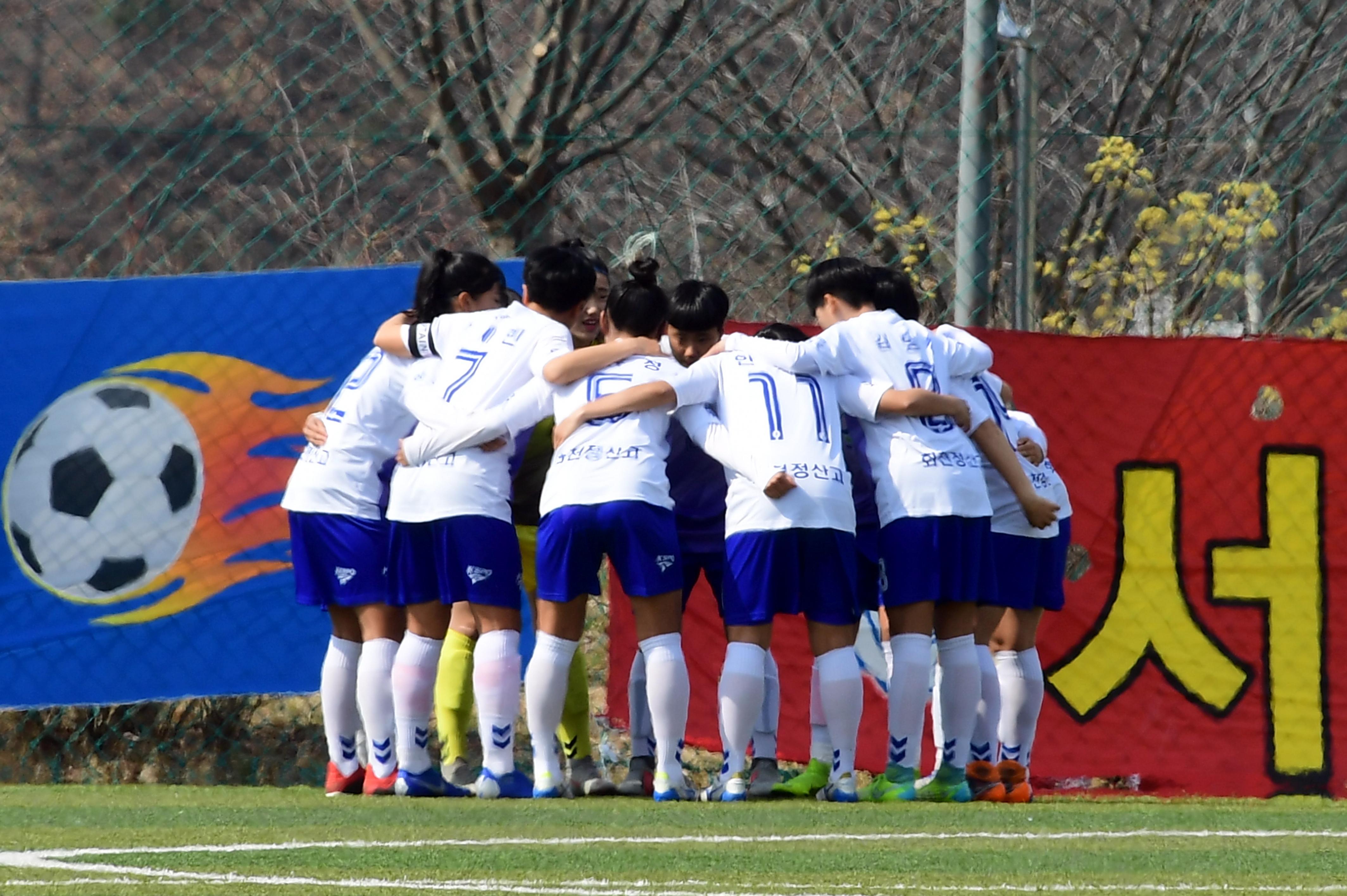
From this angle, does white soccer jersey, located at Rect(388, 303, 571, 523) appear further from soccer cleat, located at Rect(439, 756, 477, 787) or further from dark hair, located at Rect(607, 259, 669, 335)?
soccer cleat, located at Rect(439, 756, 477, 787)

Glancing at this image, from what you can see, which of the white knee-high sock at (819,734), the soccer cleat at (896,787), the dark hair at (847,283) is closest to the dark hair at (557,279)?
the dark hair at (847,283)

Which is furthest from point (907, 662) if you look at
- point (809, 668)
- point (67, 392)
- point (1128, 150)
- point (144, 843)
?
point (1128, 150)

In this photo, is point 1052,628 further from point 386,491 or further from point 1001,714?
point 386,491

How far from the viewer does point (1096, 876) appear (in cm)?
366

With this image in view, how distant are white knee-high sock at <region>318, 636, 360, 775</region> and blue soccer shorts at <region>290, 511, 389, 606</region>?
7.8 inches

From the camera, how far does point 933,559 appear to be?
17.5ft

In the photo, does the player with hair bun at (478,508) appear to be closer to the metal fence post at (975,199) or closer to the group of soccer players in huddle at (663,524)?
the group of soccer players in huddle at (663,524)

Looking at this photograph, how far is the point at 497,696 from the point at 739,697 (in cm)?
69

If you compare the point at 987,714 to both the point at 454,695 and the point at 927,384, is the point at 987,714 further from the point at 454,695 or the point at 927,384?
the point at 454,695

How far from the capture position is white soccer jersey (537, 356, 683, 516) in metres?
5.18

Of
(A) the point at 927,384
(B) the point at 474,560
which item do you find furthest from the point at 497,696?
(A) the point at 927,384

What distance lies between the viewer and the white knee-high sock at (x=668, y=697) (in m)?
5.20

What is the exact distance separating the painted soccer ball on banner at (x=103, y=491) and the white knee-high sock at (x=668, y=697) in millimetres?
2046

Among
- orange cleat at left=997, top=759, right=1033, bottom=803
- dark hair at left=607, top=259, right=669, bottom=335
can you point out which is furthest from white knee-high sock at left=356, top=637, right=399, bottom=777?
orange cleat at left=997, top=759, right=1033, bottom=803
